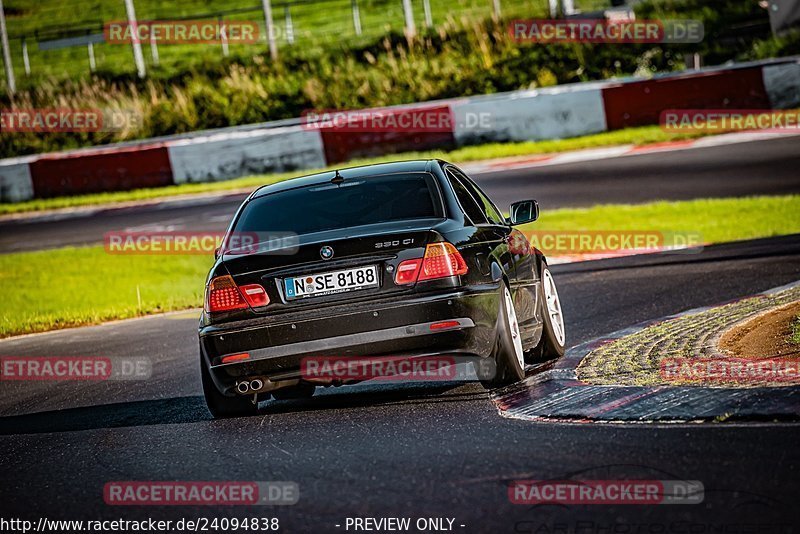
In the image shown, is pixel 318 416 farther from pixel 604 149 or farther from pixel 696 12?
pixel 696 12

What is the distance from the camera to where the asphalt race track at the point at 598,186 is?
19.0m

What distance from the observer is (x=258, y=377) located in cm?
755

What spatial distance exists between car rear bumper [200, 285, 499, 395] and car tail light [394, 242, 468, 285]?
108mm

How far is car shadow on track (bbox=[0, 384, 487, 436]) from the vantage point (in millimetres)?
8008

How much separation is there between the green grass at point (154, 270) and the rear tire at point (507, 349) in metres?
7.80

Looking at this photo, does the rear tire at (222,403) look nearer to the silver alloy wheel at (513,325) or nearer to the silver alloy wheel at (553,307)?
the silver alloy wheel at (513,325)

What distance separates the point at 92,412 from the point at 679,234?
915 centimetres

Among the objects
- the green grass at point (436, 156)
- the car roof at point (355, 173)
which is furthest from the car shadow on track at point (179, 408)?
the green grass at point (436, 156)

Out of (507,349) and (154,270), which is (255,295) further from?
(154,270)

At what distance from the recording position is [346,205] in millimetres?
8070

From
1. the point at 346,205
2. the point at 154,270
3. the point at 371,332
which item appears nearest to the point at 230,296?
the point at 371,332

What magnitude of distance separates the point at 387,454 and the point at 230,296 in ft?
5.64

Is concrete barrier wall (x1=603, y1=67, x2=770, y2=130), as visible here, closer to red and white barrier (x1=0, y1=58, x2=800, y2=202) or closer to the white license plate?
red and white barrier (x1=0, y1=58, x2=800, y2=202)

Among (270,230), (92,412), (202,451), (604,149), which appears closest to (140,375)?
(92,412)
